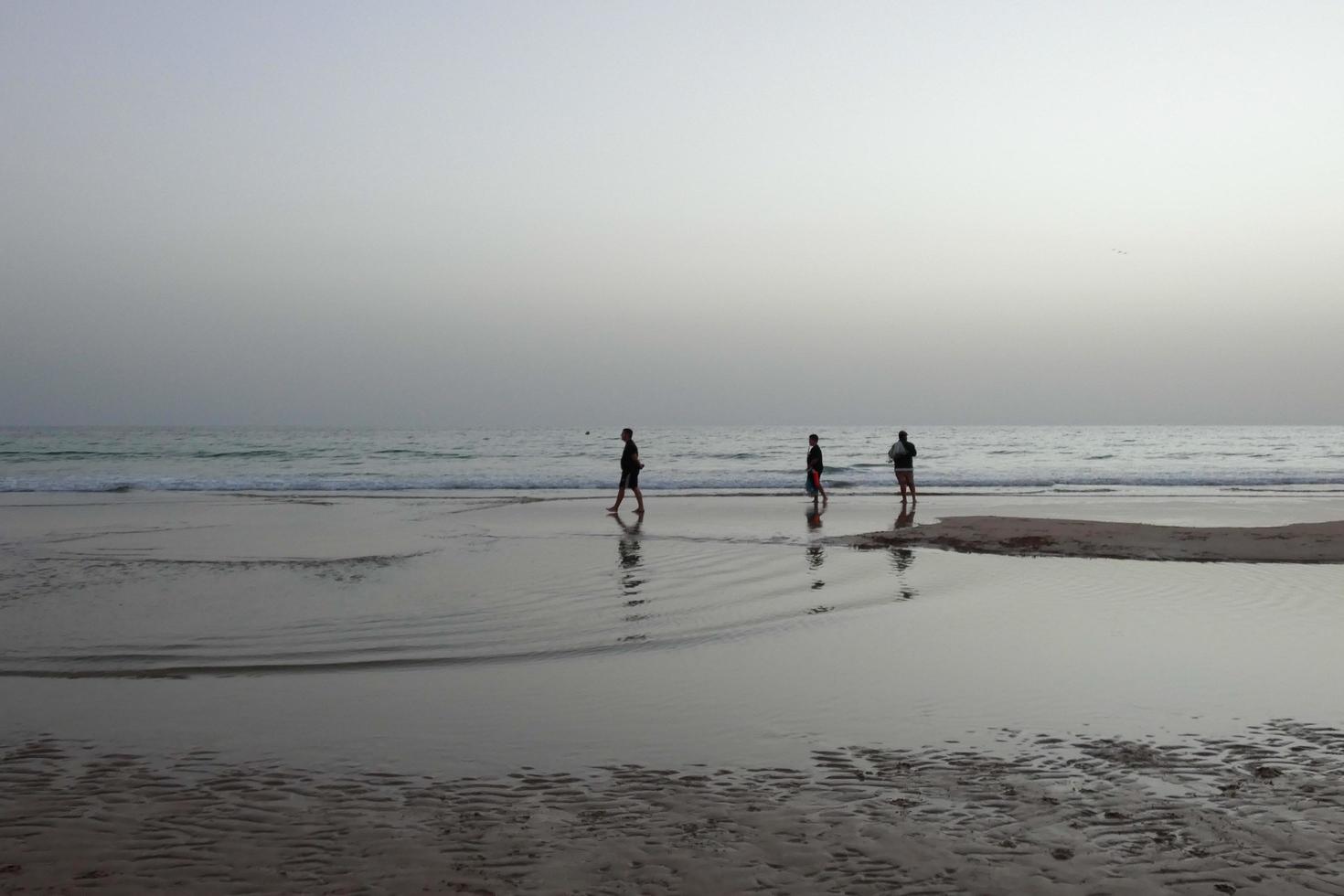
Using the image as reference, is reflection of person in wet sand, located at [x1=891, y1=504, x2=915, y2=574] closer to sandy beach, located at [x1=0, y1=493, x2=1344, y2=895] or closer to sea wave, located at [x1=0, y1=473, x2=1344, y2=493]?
sandy beach, located at [x1=0, y1=493, x2=1344, y2=895]

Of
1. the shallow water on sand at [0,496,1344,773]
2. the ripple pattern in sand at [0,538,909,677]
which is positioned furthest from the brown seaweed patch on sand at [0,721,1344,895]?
the ripple pattern in sand at [0,538,909,677]

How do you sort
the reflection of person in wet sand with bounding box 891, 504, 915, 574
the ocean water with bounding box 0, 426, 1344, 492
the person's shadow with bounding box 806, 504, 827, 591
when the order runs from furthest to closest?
the ocean water with bounding box 0, 426, 1344, 492
the reflection of person in wet sand with bounding box 891, 504, 915, 574
the person's shadow with bounding box 806, 504, 827, 591

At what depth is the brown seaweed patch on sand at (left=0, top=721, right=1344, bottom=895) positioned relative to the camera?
11.7 ft

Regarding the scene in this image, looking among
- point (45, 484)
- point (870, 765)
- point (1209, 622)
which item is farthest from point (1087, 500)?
point (45, 484)

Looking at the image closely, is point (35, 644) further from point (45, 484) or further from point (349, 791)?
point (45, 484)

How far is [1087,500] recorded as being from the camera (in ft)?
95.8

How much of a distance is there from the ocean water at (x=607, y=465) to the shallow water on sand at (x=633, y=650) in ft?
77.7

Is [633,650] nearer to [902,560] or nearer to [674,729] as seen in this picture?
[674,729]

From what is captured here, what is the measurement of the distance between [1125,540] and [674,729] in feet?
36.8

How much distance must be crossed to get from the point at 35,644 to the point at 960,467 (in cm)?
4934

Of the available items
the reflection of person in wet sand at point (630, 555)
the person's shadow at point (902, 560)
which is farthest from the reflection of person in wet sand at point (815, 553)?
the reflection of person in wet sand at point (630, 555)

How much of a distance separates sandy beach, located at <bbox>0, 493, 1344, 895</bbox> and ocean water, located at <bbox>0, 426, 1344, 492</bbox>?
25.7 meters

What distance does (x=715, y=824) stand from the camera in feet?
13.6

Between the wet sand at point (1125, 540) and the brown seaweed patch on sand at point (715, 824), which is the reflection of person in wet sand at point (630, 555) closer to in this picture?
the wet sand at point (1125, 540)
